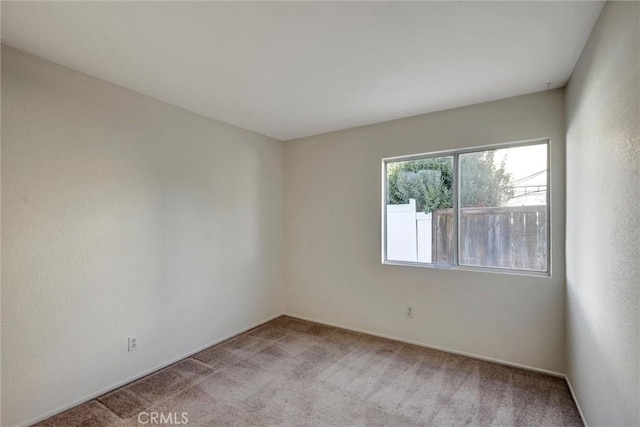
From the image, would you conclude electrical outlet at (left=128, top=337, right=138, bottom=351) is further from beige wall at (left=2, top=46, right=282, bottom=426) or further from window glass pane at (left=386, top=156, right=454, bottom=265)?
window glass pane at (left=386, top=156, right=454, bottom=265)

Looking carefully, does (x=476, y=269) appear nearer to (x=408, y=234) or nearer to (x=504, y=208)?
(x=504, y=208)

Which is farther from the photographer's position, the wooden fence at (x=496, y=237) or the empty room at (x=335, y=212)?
the wooden fence at (x=496, y=237)

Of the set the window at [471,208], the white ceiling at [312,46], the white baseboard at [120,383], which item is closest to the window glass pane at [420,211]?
the window at [471,208]

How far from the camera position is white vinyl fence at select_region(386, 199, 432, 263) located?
3.32 metres

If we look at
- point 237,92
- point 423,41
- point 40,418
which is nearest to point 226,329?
point 40,418

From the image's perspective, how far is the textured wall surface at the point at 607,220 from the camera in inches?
50.4

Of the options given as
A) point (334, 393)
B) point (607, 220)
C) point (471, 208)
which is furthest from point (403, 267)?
point (607, 220)

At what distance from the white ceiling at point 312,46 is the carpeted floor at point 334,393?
2542mm

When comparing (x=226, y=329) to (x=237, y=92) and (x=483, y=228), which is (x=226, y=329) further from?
(x=483, y=228)

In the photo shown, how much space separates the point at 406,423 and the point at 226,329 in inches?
87.2

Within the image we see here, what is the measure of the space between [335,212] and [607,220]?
265cm

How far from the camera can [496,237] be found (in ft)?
9.49

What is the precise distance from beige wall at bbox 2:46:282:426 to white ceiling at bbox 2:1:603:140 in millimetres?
344

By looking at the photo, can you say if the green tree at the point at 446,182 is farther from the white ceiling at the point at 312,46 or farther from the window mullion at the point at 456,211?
the white ceiling at the point at 312,46
